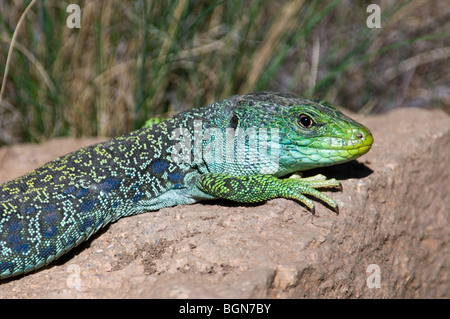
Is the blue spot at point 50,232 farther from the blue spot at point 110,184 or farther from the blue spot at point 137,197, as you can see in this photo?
the blue spot at point 137,197

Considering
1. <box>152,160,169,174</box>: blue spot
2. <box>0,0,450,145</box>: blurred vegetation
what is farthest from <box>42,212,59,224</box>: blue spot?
<box>0,0,450,145</box>: blurred vegetation

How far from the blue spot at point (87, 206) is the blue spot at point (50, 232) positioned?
308mm

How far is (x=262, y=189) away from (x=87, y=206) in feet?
5.64

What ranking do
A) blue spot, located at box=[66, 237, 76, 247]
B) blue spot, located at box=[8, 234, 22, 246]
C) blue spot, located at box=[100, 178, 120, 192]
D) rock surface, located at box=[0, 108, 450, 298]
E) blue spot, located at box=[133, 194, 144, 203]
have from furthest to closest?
blue spot, located at box=[133, 194, 144, 203] < blue spot, located at box=[100, 178, 120, 192] < blue spot, located at box=[66, 237, 76, 247] < blue spot, located at box=[8, 234, 22, 246] < rock surface, located at box=[0, 108, 450, 298]

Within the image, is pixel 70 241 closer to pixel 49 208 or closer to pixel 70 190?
pixel 49 208

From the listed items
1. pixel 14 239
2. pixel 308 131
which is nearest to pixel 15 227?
pixel 14 239

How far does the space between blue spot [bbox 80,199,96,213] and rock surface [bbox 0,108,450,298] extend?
0.34 meters

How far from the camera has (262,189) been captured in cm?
476

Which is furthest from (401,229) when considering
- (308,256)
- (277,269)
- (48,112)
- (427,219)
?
(48,112)

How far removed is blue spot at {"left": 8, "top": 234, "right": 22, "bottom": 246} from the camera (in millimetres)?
4667

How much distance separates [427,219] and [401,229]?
735mm

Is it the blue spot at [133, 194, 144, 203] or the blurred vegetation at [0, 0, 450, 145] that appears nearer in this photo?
the blue spot at [133, 194, 144, 203]

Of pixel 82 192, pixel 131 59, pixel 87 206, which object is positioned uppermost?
pixel 131 59

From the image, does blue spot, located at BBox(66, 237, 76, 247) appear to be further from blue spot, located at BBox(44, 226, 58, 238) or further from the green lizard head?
the green lizard head
